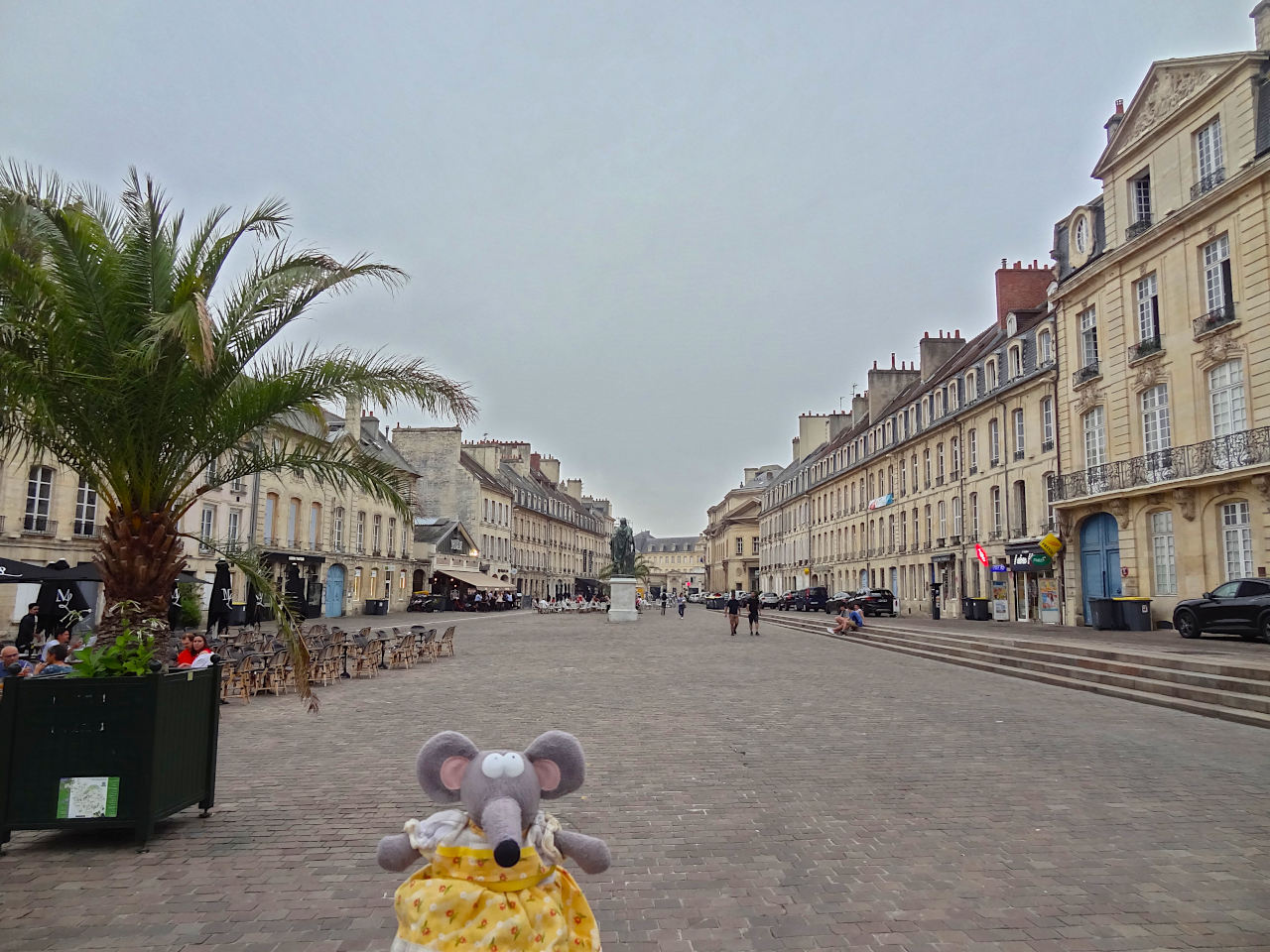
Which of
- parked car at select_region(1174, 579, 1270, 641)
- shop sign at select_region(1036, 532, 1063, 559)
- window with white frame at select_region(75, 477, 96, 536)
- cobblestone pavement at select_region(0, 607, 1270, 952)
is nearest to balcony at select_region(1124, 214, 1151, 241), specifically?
shop sign at select_region(1036, 532, 1063, 559)

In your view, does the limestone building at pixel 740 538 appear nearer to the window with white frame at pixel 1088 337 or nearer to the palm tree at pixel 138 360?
the window with white frame at pixel 1088 337

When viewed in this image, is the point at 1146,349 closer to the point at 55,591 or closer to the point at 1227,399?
the point at 1227,399

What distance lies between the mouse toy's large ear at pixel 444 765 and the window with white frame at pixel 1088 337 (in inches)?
1083

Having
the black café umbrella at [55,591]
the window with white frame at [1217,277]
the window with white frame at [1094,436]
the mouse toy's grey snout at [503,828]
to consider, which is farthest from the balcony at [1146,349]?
the black café umbrella at [55,591]

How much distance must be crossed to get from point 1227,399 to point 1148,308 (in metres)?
4.09

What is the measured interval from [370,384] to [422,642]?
1189 cm

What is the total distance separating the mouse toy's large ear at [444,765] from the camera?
3070 mm

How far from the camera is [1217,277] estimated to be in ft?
68.6

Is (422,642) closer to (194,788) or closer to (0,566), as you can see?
(0,566)

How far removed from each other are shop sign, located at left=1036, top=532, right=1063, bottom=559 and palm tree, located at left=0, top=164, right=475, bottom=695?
2499 centimetres

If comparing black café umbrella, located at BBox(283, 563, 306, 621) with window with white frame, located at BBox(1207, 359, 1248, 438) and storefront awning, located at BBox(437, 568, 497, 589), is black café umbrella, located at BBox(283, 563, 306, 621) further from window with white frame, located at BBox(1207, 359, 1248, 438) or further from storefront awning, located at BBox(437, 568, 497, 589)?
window with white frame, located at BBox(1207, 359, 1248, 438)

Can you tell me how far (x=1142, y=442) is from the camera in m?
23.5

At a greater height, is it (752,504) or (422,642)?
(752,504)

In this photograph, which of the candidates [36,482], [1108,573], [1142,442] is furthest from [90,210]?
[1108,573]
